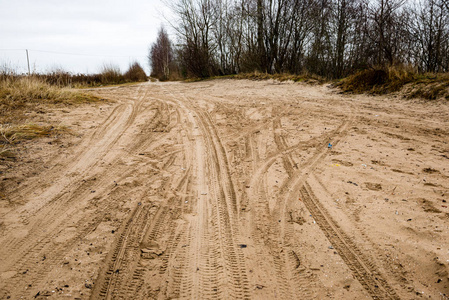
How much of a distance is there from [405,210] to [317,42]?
19265 millimetres

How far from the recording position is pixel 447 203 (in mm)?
2516

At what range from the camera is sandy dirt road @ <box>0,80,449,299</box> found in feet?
5.90

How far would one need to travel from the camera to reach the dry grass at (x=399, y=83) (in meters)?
6.09

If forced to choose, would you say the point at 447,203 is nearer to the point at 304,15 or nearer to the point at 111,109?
the point at 111,109

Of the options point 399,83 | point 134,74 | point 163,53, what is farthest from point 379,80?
point 163,53

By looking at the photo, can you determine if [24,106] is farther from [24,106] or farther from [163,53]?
[163,53]

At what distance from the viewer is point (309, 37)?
18.0m

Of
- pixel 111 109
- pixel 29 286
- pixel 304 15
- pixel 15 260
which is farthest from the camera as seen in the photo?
pixel 304 15

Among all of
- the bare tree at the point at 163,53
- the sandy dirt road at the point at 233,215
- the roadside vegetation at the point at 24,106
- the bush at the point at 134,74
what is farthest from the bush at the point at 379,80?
the bare tree at the point at 163,53

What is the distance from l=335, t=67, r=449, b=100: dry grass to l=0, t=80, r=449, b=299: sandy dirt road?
162 cm

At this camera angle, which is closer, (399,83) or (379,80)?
(399,83)

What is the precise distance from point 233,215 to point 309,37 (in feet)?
62.3

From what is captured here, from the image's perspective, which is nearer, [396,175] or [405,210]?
[405,210]

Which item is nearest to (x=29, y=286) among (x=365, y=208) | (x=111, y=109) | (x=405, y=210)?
(x=365, y=208)
